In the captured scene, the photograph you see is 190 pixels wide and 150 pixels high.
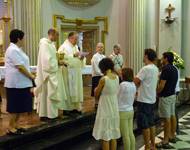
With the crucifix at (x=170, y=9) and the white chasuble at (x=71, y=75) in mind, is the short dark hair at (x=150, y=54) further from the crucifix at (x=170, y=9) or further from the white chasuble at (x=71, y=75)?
the crucifix at (x=170, y=9)

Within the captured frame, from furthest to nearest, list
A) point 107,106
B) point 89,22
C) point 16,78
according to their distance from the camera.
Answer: point 89,22 → point 16,78 → point 107,106

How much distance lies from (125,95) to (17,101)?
1563 mm

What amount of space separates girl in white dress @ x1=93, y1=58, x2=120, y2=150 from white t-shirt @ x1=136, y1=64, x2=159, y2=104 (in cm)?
65

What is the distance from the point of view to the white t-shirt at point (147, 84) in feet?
17.7

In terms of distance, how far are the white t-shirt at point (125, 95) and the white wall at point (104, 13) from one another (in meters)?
7.29

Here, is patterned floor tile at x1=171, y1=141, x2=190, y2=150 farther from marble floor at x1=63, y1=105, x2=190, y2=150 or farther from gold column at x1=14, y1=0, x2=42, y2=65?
gold column at x1=14, y1=0, x2=42, y2=65

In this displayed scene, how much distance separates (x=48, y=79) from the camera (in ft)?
21.0

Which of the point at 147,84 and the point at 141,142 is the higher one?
the point at 147,84

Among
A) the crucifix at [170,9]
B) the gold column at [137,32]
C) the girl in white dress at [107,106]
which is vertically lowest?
the girl in white dress at [107,106]

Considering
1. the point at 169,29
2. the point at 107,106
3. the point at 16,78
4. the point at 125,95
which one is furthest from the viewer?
the point at 169,29

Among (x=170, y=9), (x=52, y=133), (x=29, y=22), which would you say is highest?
(x=170, y=9)

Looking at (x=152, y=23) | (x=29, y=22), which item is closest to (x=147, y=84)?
(x=29, y=22)

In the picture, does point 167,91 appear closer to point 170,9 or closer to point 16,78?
point 16,78

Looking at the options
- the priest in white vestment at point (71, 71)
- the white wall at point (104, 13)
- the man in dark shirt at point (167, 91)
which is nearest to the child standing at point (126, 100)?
the man in dark shirt at point (167, 91)
